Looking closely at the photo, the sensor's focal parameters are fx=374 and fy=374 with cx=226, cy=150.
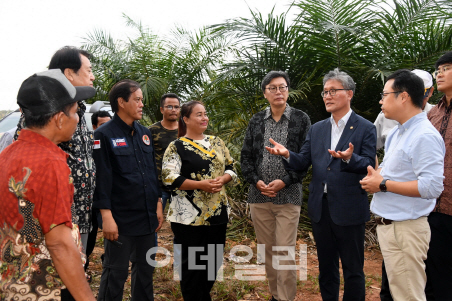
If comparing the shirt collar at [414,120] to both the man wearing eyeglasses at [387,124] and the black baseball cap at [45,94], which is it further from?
the black baseball cap at [45,94]

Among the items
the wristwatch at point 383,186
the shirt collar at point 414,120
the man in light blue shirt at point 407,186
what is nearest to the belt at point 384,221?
the man in light blue shirt at point 407,186

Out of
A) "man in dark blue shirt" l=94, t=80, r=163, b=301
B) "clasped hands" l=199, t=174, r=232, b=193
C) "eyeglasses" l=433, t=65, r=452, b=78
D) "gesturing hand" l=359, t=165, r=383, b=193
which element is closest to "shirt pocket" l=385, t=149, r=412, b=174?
"gesturing hand" l=359, t=165, r=383, b=193

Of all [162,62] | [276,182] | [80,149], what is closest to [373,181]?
[276,182]

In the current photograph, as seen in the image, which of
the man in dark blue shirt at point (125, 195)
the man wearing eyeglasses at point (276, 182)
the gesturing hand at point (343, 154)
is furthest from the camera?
the man wearing eyeglasses at point (276, 182)

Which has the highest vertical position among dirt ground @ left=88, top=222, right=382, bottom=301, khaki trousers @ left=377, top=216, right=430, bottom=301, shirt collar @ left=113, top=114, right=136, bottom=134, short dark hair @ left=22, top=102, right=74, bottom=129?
short dark hair @ left=22, top=102, right=74, bottom=129

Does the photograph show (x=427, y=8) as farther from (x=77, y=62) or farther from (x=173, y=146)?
(x=77, y=62)

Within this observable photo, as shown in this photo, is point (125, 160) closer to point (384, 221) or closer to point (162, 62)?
point (384, 221)

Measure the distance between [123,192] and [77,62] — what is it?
1.07m

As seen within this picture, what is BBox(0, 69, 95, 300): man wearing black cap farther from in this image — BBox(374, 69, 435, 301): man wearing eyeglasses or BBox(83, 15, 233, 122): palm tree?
BBox(83, 15, 233, 122): palm tree

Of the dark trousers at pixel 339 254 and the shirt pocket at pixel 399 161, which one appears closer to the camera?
the shirt pocket at pixel 399 161

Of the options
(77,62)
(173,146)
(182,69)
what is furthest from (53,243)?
(182,69)

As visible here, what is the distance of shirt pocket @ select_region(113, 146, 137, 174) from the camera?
9.87 ft

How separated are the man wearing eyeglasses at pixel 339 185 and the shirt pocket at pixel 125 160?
3.93 feet

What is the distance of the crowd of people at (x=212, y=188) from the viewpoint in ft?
5.12
